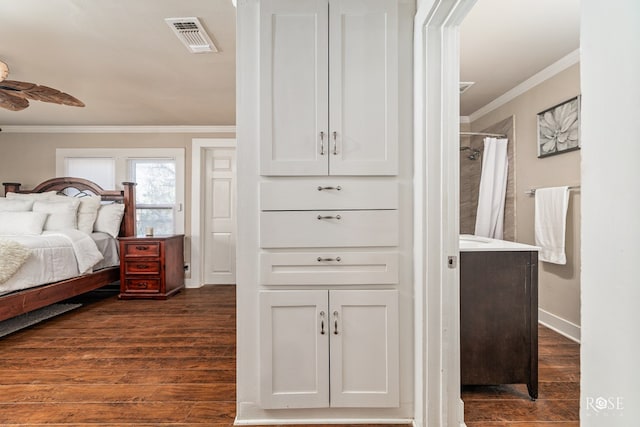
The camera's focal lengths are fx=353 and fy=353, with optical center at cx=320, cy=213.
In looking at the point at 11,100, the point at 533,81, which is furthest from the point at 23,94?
the point at 533,81

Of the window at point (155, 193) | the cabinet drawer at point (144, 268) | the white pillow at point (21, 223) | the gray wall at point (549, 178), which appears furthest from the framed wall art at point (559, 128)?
the white pillow at point (21, 223)

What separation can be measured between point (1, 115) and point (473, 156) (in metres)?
5.60

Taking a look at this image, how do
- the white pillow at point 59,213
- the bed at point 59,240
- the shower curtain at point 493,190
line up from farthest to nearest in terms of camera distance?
the white pillow at point 59,213, the shower curtain at point 493,190, the bed at point 59,240

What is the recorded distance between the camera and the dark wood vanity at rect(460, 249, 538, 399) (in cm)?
190

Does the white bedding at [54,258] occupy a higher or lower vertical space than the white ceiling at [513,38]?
lower

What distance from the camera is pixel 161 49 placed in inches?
101

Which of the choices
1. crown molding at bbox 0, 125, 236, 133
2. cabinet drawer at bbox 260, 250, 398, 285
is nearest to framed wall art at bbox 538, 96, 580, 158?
cabinet drawer at bbox 260, 250, 398, 285

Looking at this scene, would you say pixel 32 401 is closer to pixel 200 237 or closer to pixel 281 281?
pixel 281 281

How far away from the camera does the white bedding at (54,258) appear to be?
302 centimetres

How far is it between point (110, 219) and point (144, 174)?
82 centimetres

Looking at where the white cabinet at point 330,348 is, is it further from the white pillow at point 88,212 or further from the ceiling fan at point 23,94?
the white pillow at point 88,212

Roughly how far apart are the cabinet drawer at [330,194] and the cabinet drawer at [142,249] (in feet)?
9.84

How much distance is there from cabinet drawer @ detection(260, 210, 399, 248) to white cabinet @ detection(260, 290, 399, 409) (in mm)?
238

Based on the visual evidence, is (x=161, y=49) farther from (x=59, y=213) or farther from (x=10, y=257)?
(x=59, y=213)
